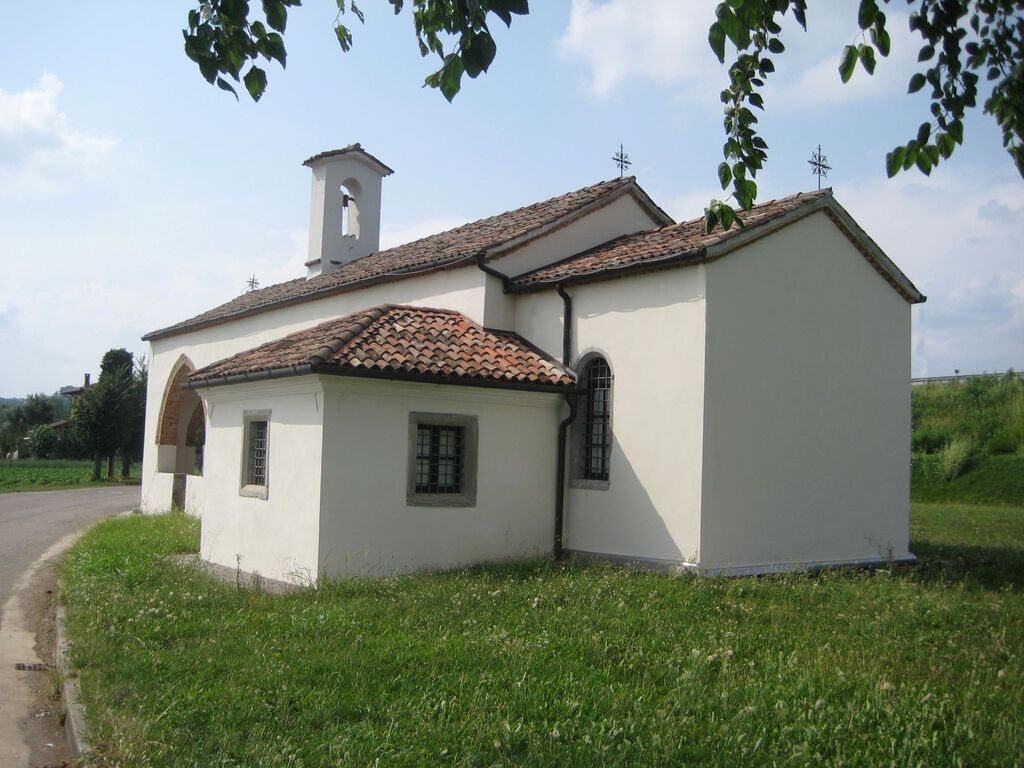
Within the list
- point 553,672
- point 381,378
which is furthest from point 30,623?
point 553,672

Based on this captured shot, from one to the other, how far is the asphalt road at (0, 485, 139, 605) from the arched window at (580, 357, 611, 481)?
8.18m

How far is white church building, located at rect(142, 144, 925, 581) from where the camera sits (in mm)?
11406

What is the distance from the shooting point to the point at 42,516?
2352cm

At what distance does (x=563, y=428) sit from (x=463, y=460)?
1694 millimetres

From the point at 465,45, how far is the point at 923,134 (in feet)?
7.93

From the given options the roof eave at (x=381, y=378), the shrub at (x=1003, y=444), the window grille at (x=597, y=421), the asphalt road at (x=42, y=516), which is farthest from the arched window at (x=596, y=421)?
the shrub at (x=1003, y=444)

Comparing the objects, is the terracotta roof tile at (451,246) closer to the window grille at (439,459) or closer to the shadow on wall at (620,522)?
the window grille at (439,459)

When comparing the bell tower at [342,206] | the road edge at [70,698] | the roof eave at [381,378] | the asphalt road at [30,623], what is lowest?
the asphalt road at [30,623]

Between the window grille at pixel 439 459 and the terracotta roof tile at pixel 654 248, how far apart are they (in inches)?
112

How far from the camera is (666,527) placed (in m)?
11.7

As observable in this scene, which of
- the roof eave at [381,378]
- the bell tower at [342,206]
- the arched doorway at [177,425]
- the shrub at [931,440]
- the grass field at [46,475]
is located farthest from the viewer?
the grass field at [46,475]

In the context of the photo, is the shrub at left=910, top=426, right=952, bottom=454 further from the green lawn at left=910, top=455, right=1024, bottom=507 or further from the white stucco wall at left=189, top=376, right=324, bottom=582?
the white stucco wall at left=189, top=376, right=324, bottom=582

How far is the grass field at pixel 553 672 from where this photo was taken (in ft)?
17.0

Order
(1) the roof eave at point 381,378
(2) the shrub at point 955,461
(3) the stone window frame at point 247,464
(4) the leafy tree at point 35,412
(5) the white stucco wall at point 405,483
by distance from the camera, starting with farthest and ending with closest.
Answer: (4) the leafy tree at point 35,412 < (2) the shrub at point 955,461 < (3) the stone window frame at point 247,464 < (5) the white stucco wall at point 405,483 < (1) the roof eave at point 381,378
